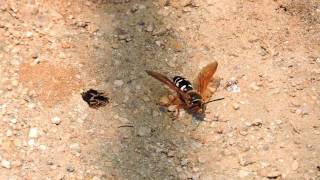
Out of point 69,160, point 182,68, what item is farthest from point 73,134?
point 182,68

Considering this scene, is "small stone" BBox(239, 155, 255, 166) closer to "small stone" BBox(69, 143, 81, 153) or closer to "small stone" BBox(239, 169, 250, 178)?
"small stone" BBox(239, 169, 250, 178)

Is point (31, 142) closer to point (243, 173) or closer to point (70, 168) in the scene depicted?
point (70, 168)

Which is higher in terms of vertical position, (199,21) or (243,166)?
(199,21)

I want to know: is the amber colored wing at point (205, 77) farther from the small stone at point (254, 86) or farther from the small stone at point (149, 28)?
the small stone at point (149, 28)

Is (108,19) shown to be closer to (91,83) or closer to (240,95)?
(91,83)

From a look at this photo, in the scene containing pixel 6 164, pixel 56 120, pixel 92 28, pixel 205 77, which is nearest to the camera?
pixel 6 164


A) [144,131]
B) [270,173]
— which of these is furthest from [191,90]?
[270,173]

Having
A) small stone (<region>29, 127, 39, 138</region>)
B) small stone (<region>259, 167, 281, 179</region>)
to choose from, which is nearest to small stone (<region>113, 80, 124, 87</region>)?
small stone (<region>29, 127, 39, 138</region>)
